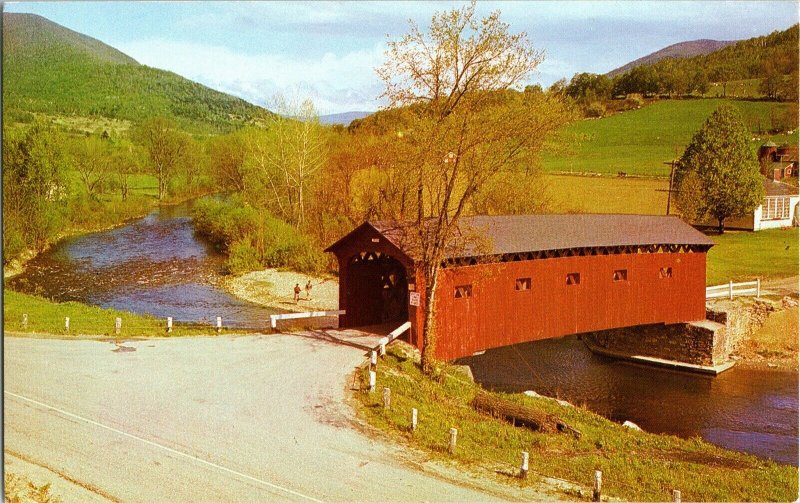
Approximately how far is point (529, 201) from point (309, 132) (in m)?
13.4

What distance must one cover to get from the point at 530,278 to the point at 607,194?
2277 centimetres

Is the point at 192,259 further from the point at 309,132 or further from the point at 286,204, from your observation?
the point at 309,132

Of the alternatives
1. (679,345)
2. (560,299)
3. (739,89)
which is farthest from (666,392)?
(739,89)

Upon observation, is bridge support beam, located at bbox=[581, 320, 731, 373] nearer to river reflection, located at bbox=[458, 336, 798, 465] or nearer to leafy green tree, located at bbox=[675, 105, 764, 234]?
river reflection, located at bbox=[458, 336, 798, 465]

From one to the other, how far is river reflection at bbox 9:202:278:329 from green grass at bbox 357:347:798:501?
13.5 metres

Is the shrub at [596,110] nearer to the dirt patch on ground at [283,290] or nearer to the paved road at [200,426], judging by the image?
the dirt patch on ground at [283,290]

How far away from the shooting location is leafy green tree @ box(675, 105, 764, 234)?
34.5m

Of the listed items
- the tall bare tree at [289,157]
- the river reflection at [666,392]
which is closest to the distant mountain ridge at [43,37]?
the tall bare tree at [289,157]

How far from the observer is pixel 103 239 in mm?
43562

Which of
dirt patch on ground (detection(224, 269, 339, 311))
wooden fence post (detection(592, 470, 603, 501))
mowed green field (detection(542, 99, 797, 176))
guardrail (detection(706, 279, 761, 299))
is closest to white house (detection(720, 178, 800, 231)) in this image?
mowed green field (detection(542, 99, 797, 176))

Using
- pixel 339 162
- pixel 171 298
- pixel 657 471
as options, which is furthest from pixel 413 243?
pixel 339 162

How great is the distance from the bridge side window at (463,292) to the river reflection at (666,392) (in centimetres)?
487

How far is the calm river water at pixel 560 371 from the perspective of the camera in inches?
752

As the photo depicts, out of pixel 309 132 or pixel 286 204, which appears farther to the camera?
pixel 286 204
